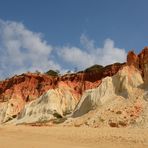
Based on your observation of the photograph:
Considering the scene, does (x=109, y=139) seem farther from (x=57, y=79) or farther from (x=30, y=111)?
(x=57, y=79)

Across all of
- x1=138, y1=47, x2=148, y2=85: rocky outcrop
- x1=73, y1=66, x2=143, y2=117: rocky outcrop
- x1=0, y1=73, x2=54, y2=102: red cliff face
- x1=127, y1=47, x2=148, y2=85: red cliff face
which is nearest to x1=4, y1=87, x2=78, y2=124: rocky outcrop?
x1=73, y1=66, x2=143, y2=117: rocky outcrop

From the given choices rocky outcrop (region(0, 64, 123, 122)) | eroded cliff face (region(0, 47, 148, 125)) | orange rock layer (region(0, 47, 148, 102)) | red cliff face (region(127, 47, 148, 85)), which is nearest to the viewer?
eroded cliff face (region(0, 47, 148, 125))

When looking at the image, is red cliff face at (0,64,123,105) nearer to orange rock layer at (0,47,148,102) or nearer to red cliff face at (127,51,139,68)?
orange rock layer at (0,47,148,102)

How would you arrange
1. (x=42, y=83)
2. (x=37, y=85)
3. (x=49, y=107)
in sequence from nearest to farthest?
(x=49, y=107)
(x=42, y=83)
(x=37, y=85)

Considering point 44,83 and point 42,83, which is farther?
point 42,83

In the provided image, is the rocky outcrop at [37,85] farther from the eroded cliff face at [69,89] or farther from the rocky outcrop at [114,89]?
the rocky outcrop at [114,89]

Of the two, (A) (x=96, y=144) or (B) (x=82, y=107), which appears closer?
(A) (x=96, y=144)

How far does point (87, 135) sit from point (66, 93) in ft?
141

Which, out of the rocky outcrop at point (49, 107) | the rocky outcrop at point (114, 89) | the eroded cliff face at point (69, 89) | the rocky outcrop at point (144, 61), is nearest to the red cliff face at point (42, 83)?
the eroded cliff face at point (69, 89)

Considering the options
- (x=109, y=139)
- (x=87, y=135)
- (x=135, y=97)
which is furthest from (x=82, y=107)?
(x=109, y=139)

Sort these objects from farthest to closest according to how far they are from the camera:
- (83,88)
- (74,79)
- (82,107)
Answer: (74,79), (83,88), (82,107)

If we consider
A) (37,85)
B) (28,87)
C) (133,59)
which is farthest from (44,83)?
(133,59)

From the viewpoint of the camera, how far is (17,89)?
8944 cm

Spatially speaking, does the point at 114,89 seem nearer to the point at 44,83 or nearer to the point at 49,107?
the point at 49,107
